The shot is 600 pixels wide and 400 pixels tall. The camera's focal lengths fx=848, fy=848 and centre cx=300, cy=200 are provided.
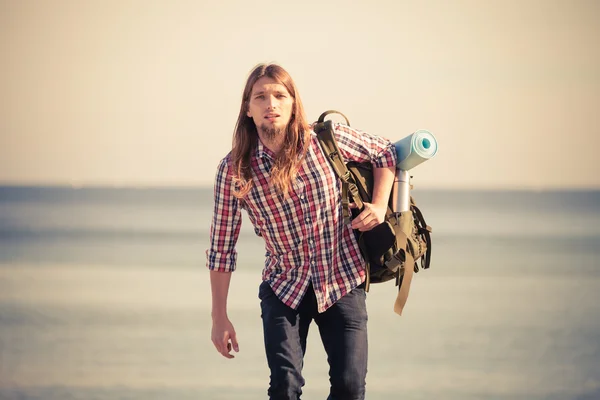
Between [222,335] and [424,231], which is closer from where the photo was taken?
[222,335]

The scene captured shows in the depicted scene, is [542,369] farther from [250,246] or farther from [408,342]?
[250,246]

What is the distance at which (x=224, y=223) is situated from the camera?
12.4 feet

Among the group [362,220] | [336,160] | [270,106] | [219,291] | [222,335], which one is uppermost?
[270,106]

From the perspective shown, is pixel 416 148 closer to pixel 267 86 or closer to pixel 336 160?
pixel 336 160

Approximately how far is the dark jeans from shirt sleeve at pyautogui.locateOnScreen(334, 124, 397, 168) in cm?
58

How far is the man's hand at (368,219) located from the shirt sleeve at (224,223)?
0.53m

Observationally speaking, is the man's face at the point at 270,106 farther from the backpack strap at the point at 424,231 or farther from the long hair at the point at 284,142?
the backpack strap at the point at 424,231

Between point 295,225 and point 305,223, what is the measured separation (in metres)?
0.05

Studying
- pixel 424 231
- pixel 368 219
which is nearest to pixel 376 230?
pixel 368 219

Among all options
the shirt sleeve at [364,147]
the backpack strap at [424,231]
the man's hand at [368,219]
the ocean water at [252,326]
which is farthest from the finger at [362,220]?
the ocean water at [252,326]

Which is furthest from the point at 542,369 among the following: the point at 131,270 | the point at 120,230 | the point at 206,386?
the point at 120,230

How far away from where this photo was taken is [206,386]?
5.54 metres

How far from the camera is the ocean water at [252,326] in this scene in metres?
5.57

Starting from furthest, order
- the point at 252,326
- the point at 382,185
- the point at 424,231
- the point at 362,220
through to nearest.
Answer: the point at 252,326 < the point at 424,231 < the point at 382,185 < the point at 362,220
